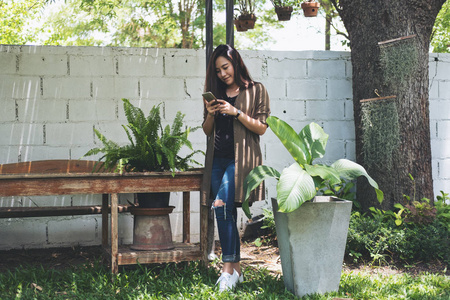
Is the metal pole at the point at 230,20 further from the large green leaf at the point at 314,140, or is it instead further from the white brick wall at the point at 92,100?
the large green leaf at the point at 314,140

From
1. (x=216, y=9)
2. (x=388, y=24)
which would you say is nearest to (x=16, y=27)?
(x=216, y=9)

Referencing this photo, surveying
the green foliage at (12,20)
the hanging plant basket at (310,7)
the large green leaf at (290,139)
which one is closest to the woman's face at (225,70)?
the large green leaf at (290,139)

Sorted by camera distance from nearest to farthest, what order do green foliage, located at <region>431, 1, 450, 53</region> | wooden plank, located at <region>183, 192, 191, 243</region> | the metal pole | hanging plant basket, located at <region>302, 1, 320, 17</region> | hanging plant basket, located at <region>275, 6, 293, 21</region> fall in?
1. wooden plank, located at <region>183, 192, 191, 243</region>
2. the metal pole
3. hanging plant basket, located at <region>275, 6, 293, 21</region>
4. hanging plant basket, located at <region>302, 1, 320, 17</region>
5. green foliage, located at <region>431, 1, 450, 53</region>

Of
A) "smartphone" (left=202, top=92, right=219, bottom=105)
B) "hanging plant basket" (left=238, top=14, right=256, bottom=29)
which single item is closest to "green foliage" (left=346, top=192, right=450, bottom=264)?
"smartphone" (left=202, top=92, right=219, bottom=105)

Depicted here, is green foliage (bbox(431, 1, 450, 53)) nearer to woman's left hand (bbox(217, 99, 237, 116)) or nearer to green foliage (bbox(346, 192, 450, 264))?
green foliage (bbox(346, 192, 450, 264))

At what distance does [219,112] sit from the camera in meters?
3.39

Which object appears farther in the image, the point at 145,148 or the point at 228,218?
the point at 145,148

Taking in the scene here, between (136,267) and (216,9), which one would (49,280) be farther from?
(216,9)

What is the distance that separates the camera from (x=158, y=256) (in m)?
3.62

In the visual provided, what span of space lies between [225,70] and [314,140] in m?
0.73

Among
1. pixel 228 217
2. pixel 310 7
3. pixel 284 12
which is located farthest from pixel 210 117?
pixel 310 7

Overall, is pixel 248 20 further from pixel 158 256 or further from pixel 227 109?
pixel 158 256

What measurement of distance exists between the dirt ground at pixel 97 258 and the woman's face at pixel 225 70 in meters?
1.47

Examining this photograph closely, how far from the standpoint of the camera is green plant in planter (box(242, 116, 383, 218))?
3.00 meters
